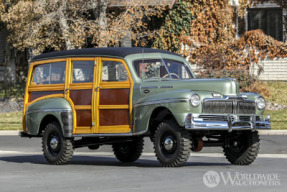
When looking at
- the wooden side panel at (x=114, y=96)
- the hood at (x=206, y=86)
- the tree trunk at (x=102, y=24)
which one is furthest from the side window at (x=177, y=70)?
the tree trunk at (x=102, y=24)

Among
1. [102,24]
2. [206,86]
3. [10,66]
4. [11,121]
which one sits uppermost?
[102,24]

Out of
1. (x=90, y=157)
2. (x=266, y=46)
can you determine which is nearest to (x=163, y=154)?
(x=90, y=157)

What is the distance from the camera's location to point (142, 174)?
1221 centimetres

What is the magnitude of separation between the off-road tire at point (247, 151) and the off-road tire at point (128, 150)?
2.11 metres

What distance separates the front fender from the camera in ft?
47.1

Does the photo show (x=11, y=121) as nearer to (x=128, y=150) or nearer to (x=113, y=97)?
(x=128, y=150)

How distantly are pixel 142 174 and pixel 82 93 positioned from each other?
2818 millimetres

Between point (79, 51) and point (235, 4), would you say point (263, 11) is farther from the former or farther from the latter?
point (79, 51)

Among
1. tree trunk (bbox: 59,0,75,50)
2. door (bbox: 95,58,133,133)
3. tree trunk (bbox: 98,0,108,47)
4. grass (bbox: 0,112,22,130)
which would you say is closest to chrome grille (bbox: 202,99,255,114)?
door (bbox: 95,58,133,133)

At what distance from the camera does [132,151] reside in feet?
49.7

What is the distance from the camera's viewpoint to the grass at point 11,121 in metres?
26.5

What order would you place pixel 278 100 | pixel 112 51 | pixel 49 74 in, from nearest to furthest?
pixel 112 51 < pixel 49 74 < pixel 278 100

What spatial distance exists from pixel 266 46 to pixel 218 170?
22.2 meters

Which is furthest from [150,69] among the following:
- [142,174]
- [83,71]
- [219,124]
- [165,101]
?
[142,174]
